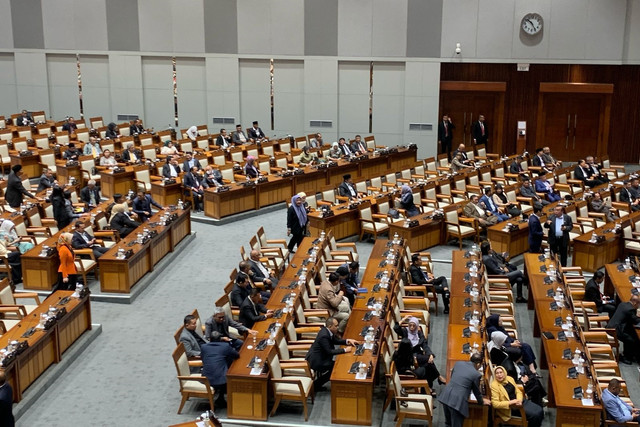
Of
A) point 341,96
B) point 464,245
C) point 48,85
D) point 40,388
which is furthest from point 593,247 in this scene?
point 48,85

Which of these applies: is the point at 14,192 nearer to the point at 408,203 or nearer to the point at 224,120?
the point at 408,203

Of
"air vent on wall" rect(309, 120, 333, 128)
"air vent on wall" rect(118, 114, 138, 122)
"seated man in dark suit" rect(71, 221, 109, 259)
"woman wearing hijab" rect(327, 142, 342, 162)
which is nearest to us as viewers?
"seated man in dark suit" rect(71, 221, 109, 259)

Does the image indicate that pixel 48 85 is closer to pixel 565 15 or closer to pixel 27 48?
pixel 27 48

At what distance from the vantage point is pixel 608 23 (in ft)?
81.1

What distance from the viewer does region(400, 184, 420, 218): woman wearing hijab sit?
17703 millimetres

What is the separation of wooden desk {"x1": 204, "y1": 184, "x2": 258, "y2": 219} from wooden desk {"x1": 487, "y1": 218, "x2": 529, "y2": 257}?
5690mm

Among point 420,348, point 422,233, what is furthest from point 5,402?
point 422,233

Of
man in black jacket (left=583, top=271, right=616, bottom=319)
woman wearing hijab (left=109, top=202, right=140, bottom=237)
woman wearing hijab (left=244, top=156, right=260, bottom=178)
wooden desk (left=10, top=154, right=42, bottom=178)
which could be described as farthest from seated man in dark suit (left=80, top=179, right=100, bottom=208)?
man in black jacket (left=583, top=271, right=616, bottom=319)

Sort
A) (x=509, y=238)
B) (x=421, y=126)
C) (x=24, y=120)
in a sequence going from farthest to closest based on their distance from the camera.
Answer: (x=421, y=126)
(x=24, y=120)
(x=509, y=238)

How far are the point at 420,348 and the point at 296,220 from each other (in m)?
5.68

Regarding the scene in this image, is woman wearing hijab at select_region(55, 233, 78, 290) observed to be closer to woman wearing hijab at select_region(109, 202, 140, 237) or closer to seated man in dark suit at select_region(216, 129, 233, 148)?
woman wearing hijab at select_region(109, 202, 140, 237)

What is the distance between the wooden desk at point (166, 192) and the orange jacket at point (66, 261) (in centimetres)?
593

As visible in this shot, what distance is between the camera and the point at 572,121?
1035 inches

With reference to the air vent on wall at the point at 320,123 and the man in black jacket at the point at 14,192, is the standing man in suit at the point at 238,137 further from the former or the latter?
the man in black jacket at the point at 14,192
